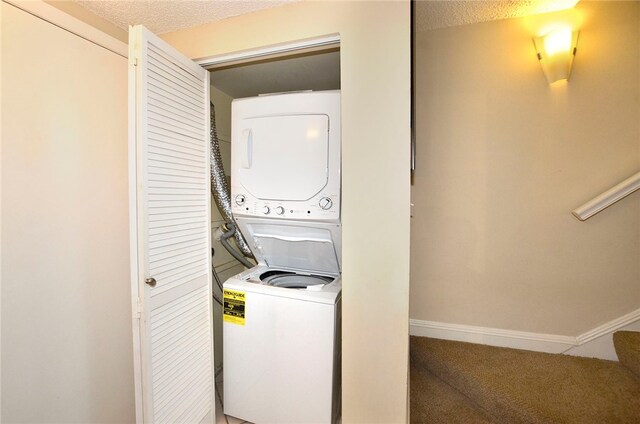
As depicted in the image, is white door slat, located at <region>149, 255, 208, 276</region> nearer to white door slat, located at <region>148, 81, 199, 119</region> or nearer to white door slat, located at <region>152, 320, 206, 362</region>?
white door slat, located at <region>152, 320, 206, 362</region>

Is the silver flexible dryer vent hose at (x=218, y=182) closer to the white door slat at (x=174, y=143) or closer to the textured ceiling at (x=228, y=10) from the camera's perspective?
the white door slat at (x=174, y=143)

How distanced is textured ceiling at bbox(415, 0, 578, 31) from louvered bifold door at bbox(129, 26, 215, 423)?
4.78 feet

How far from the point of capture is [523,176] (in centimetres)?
182

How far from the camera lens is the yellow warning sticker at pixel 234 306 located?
1656 millimetres

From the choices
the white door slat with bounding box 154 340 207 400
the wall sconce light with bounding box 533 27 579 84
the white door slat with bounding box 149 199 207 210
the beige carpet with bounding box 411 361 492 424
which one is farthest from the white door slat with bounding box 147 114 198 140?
the wall sconce light with bounding box 533 27 579 84

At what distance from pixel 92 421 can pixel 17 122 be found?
1.47m

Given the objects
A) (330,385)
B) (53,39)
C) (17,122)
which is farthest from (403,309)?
(53,39)

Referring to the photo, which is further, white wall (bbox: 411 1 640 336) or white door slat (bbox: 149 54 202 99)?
white wall (bbox: 411 1 640 336)

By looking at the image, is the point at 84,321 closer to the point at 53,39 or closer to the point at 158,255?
Answer: the point at 158,255

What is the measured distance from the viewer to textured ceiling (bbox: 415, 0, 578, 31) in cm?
162

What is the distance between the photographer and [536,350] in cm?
185

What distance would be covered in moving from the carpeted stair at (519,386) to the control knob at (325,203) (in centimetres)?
125

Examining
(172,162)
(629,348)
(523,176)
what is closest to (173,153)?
(172,162)

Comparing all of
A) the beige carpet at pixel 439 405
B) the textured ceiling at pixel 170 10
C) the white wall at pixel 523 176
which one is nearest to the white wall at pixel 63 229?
the textured ceiling at pixel 170 10
